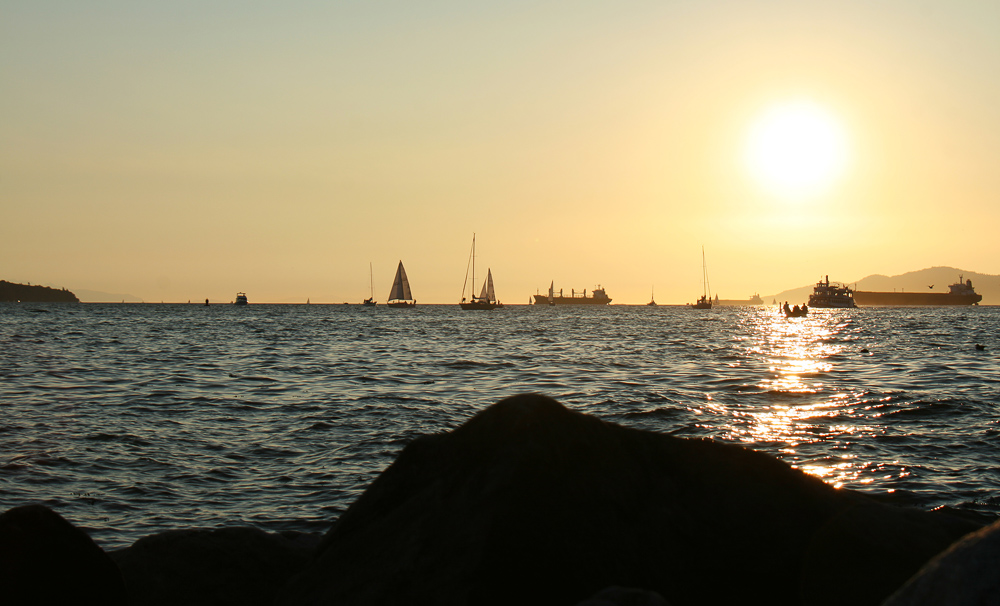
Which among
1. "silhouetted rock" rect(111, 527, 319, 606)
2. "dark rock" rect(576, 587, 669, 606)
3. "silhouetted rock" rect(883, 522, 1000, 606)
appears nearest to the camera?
"silhouetted rock" rect(883, 522, 1000, 606)

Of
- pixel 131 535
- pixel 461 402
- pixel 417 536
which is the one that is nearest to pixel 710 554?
pixel 417 536

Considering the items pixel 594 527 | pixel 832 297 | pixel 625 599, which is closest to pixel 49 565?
pixel 594 527

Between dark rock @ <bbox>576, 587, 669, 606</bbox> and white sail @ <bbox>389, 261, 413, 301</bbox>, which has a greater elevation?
white sail @ <bbox>389, 261, 413, 301</bbox>

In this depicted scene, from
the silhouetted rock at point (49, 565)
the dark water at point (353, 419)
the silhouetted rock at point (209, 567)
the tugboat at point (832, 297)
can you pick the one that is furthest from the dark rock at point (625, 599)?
the tugboat at point (832, 297)

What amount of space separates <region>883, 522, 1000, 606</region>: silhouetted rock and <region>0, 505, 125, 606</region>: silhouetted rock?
4554 millimetres

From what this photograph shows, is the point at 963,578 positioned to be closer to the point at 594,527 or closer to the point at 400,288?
the point at 594,527

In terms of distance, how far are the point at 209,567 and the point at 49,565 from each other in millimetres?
1116

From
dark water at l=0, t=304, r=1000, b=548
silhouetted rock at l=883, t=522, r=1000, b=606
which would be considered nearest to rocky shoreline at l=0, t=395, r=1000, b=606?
silhouetted rock at l=883, t=522, r=1000, b=606

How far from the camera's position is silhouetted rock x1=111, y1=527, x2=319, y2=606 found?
17.8 ft

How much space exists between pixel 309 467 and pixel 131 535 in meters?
3.34

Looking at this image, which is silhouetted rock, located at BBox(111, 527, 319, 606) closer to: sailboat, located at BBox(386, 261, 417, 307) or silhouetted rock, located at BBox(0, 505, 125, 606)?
silhouetted rock, located at BBox(0, 505, 125, 606)

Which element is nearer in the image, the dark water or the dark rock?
the dark rock

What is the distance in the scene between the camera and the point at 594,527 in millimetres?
4254

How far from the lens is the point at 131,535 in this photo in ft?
27.2
